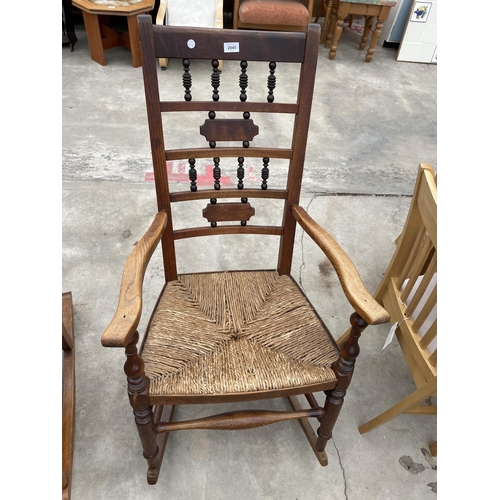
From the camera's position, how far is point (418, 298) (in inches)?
43.4

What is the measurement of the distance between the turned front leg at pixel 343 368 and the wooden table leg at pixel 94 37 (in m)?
3.54

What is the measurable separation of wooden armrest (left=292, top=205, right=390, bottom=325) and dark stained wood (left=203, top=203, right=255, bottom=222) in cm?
18

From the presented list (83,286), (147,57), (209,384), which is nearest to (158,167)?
(147,57)

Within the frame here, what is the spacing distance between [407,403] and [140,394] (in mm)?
794

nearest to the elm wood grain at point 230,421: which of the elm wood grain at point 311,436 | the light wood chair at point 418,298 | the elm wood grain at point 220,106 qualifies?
the elm wood grain at point 311,436

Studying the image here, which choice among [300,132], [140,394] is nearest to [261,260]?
[300,132]

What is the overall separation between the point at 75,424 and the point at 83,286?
65 centimetres

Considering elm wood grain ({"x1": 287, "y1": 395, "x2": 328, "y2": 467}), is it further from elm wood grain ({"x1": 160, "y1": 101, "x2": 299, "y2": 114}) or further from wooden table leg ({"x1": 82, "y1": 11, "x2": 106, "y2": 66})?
wooden table leg ({"x1": 82, "y1": 11, "x2": 106, "y2": 66})

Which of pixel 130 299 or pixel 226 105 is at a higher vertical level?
pixel 226 105

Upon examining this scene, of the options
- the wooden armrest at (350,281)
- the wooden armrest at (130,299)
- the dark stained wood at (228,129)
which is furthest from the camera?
the dark stained wood at (228,129)

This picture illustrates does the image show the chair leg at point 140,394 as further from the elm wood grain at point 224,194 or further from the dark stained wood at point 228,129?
the dark stained wood at point 228,129

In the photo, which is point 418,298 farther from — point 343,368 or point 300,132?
point 300,132

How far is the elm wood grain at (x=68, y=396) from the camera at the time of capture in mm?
1154

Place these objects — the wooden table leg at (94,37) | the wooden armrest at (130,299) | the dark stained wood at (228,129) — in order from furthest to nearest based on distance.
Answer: the wooden table leg at (94,37)
the dark stained wood at (228,129)
the wooden armrest at (130,299)
